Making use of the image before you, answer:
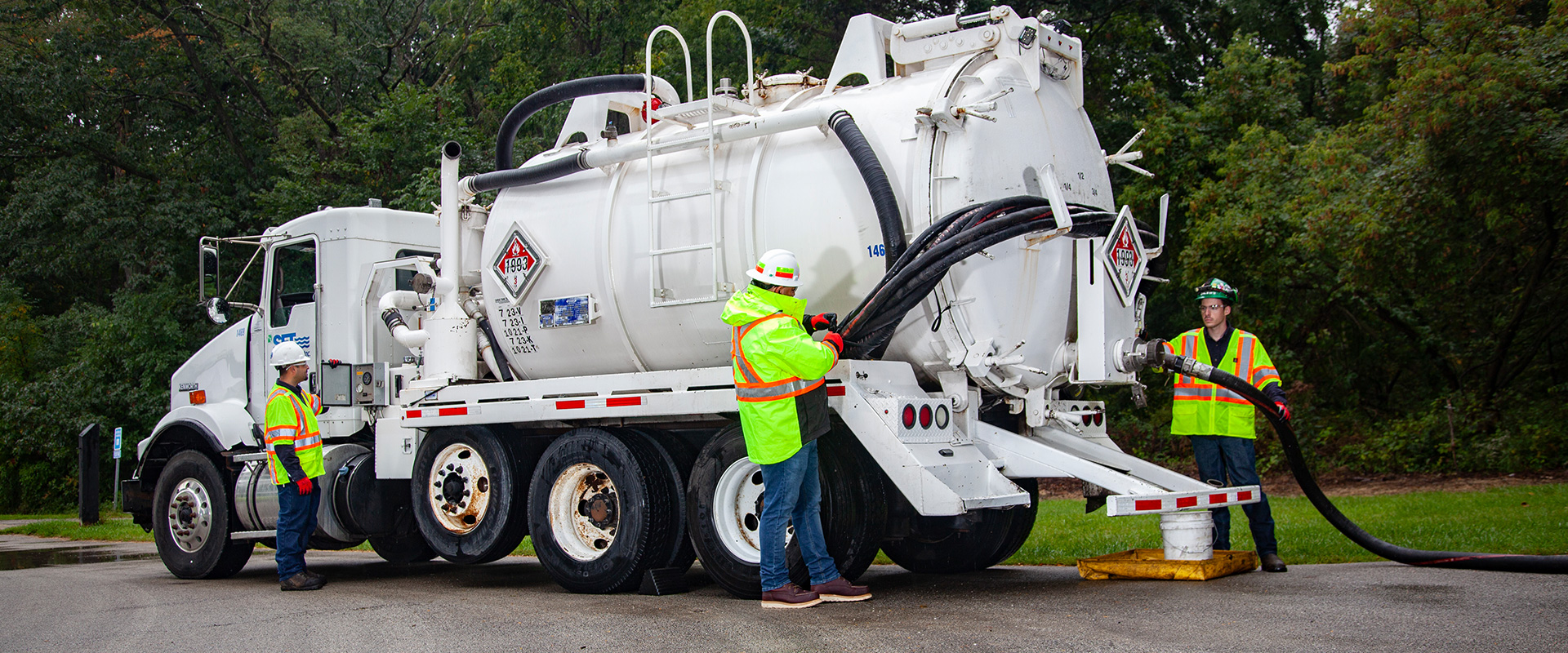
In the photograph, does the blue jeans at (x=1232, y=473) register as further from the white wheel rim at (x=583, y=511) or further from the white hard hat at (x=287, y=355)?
the white hard hat at (x=287, y=355)

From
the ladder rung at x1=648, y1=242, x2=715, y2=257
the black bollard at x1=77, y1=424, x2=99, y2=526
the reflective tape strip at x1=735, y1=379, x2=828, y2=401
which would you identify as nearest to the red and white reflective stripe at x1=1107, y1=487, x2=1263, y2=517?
the reflective tape strip at x1=735, y1=379, x2=828, y2=401

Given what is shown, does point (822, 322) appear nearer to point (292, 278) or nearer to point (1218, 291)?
point (1218, 291)

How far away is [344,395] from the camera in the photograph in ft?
30.5

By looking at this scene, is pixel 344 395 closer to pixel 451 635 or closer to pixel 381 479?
pixel 381 479

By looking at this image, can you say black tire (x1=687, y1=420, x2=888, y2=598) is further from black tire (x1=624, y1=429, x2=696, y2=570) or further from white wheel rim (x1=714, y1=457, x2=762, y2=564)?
black tire (x1=624, y1=429, x2=696, y2=570)

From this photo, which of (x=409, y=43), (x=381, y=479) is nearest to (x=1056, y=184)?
(x=381, y=479)

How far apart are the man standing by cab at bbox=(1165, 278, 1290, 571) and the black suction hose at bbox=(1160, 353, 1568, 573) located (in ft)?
0.74

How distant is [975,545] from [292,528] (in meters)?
4.75

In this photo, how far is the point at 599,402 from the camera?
7.61 meters

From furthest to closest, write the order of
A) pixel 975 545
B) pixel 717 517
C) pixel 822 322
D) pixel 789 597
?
pixel 975 545 → pixel 717 517 → pixel 822 322 → pixel 789 597

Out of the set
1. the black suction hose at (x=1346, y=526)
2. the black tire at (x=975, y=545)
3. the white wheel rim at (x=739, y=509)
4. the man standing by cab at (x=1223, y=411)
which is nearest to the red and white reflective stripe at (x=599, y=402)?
the white wheel rim at (x=739, y=509)

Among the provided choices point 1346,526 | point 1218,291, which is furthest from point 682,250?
point 1346,526

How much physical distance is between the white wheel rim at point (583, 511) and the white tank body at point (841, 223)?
0.79 meters

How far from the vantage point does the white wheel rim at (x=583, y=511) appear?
7656mm
